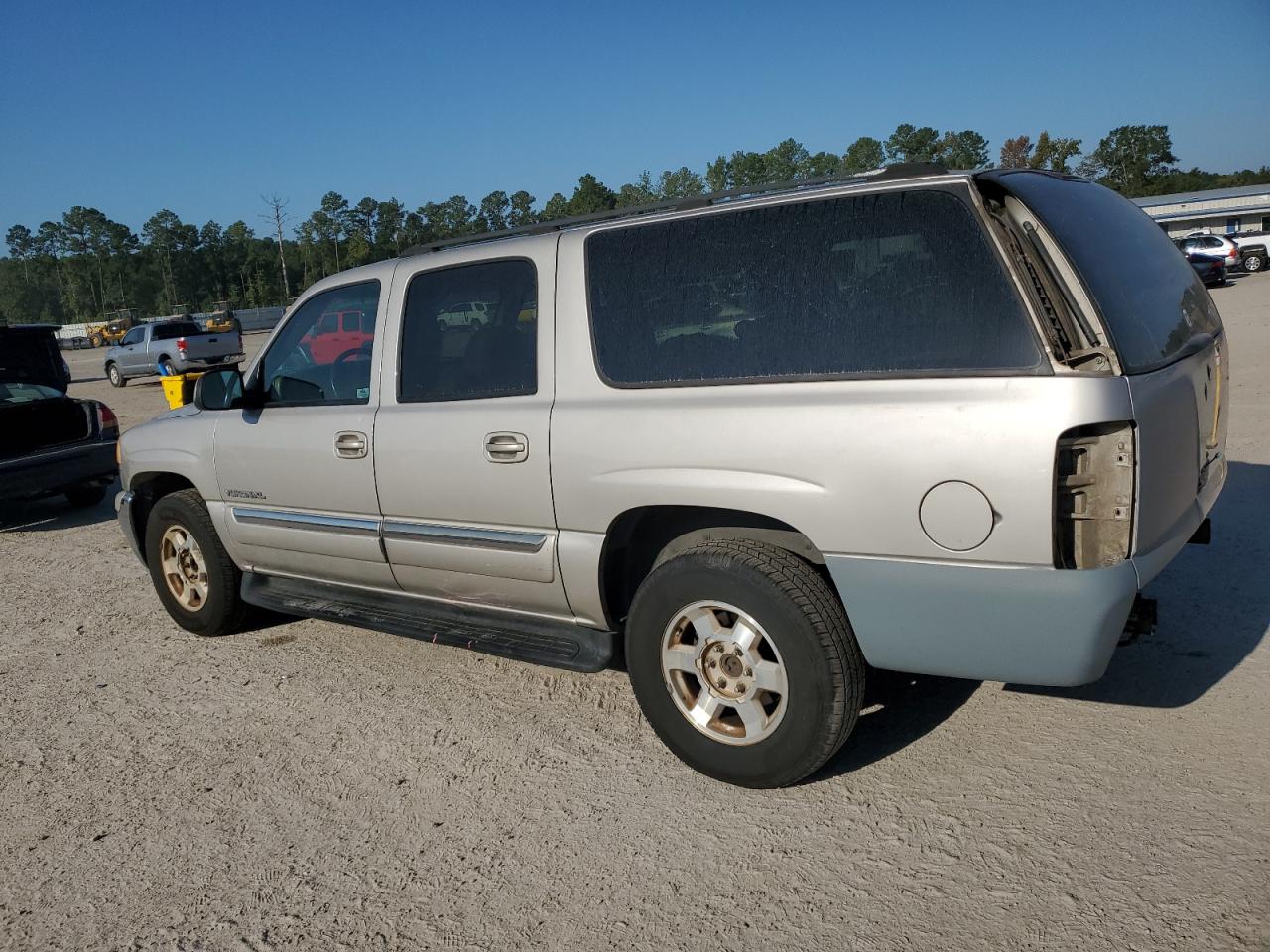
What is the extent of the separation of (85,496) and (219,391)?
617cm

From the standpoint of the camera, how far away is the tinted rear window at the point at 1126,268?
2979 mm

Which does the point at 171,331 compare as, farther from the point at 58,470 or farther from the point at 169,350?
the point at 58,470

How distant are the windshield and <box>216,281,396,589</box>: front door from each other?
5.34 meters

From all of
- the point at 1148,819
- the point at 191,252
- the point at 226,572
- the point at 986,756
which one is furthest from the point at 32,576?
the point at 191,252

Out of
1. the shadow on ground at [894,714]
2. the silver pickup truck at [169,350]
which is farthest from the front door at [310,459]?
the silver pickup truck at [169,350]

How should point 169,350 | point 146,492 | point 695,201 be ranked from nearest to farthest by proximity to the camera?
point 695,201 → point 146,492 → point 169,350

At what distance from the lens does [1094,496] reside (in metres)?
2.82

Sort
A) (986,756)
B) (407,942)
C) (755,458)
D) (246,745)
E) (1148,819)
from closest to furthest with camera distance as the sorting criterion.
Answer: (407,942), (1148,819), (755,458), (986,756), (246,745)

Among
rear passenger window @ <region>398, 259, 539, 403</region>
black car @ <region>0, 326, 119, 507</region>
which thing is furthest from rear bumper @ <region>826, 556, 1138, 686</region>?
black car @ <region>0, 326, 119, 507</region>

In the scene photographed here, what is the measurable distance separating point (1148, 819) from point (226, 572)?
443 centimetres

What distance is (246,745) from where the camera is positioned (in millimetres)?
4172

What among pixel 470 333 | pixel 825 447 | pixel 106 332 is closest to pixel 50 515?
pixel 470 333

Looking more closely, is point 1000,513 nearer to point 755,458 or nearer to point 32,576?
point 755,458

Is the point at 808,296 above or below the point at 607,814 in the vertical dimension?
above
